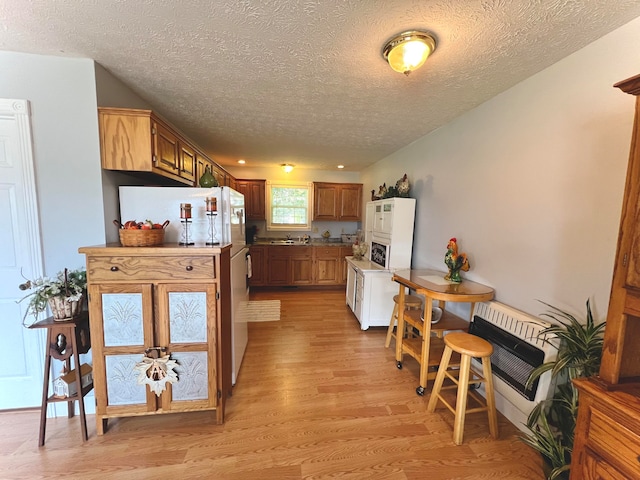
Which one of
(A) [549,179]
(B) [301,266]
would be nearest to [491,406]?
(A) [549,179]

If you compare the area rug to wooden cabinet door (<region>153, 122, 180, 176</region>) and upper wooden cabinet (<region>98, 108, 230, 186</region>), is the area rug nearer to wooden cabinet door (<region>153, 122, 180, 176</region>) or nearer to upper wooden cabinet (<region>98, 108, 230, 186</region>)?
wooden cabinet door (<region>153, 122, 180, 176</region>)

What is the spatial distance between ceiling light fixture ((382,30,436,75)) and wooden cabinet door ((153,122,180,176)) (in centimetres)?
168

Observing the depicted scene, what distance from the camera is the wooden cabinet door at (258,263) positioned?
491cm

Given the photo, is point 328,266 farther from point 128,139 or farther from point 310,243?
point 128,139

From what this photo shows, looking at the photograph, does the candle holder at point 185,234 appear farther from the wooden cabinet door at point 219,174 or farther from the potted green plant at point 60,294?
the wooden cabinet door at point 219,174

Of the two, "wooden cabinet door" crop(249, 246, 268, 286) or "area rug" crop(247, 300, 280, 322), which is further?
"wooden cabinet door" crop(249, 246, 268, 286)

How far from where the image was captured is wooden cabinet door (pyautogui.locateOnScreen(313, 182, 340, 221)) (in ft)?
17.4

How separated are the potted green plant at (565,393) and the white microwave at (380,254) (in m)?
1.89

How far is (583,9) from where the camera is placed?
1.20 metres

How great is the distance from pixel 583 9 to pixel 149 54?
2328 millimetres

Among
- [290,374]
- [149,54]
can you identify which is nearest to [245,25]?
[149,54]

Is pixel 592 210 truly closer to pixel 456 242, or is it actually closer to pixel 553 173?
pixel 553 173

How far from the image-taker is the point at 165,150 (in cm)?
209

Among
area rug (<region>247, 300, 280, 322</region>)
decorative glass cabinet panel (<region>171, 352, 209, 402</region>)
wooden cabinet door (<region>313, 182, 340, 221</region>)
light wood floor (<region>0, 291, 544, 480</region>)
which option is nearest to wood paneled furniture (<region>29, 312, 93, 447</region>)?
light wood floor (<region>0, 291, 544, 480</region>)
